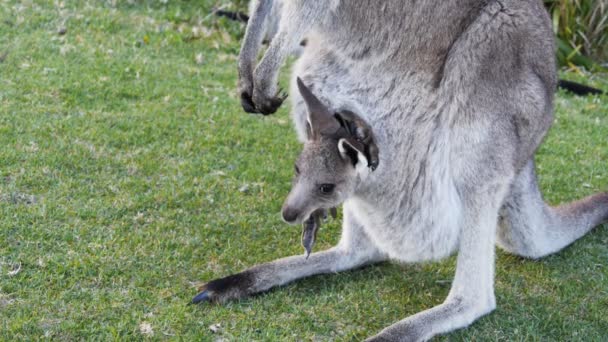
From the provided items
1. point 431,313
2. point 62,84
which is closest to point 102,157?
point 62,84

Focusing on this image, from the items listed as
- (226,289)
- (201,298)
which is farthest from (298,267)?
(201,298)

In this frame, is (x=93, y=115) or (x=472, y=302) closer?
(x=472, y=302)

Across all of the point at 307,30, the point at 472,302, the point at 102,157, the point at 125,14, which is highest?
the point at 307,30

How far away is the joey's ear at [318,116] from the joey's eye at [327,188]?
21 cm

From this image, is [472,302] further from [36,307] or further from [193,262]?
[36,307]

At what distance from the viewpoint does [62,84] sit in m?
5.34

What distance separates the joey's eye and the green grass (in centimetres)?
53

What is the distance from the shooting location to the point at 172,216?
13.5 ft

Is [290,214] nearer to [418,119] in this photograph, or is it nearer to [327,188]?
[327,188]

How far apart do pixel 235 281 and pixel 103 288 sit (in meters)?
0.55

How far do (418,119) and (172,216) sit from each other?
4.63ft

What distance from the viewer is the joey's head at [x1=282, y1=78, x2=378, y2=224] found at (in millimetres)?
3312

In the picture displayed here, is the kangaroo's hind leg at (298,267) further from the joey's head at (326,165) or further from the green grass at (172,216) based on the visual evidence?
the joey's head at (326,165)

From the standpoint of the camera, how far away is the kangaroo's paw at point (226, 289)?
3.44 meters
